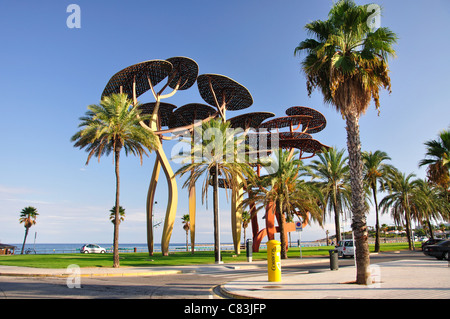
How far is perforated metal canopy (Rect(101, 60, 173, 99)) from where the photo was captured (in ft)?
127

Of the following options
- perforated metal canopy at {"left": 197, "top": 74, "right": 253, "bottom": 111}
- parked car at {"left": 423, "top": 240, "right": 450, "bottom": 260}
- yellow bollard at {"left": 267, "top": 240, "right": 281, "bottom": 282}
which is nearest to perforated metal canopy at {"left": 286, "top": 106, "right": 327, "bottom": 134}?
perforated metal canopy at {"left": 197, "top": 74, "right": 253, "bottom": 111}

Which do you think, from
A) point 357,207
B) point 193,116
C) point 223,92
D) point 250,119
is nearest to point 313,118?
point 250,119

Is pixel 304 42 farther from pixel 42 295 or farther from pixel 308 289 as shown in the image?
pixel 42 295

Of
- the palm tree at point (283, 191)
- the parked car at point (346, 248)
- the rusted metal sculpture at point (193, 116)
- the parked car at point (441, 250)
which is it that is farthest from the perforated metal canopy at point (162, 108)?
the parked car at point (441, 250)

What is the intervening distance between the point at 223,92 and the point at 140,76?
1185 cm

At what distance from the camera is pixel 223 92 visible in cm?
4678

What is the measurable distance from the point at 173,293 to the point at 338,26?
11172mm

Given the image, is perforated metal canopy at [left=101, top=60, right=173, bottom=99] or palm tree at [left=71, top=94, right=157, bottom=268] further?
perforated metal canopy at [left=101, top=60, right=173, bottom=99]

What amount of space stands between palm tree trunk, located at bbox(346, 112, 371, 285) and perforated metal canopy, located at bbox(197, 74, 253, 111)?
32374 millimetres

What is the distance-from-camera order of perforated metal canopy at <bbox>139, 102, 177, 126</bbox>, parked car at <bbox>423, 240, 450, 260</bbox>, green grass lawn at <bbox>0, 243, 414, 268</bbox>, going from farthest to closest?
perforated metal canopy at <bbox>139, 102, 177, 126</bbox>
parked car at <bbox>423, 240, 450, 260</bbox>
green grass lawn at <bbox>0, 243, 414, 268</bbox>

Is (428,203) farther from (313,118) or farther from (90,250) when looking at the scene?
(90,250)

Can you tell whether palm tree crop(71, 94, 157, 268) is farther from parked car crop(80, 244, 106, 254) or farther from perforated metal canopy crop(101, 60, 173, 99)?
parked car crop(80, 244, 106, 254)

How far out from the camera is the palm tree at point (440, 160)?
24877mm
